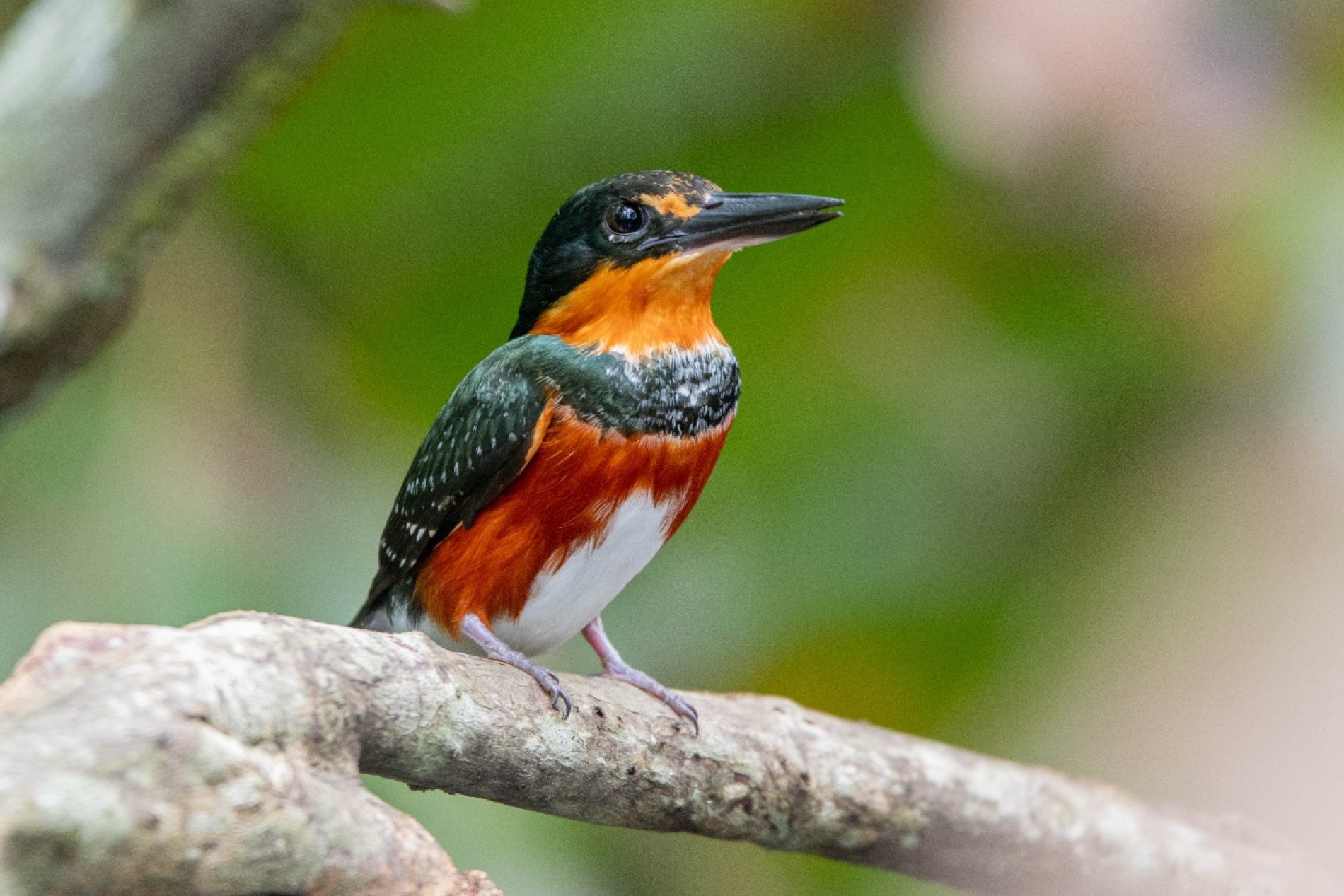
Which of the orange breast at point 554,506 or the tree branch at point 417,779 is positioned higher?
the orange breast at point 554,506

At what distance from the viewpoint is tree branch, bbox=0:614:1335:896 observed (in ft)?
4.76

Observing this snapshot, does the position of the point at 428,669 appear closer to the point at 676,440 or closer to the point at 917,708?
the point at 676,440

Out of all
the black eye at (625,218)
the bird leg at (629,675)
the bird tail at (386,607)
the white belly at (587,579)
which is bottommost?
the bird tail at (386,607)

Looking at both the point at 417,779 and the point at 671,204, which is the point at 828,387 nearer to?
the point at 671,204

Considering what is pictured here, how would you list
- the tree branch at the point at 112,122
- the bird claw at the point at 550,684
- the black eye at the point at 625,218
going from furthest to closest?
the black eye at the point at 625,218, the bird claw at the point at 550,684, the tree branch at the point at 112,122

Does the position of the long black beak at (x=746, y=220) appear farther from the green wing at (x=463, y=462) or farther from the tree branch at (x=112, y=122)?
the tree branch at (x=112, y=122)

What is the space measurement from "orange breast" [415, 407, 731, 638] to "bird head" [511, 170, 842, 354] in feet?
0.59

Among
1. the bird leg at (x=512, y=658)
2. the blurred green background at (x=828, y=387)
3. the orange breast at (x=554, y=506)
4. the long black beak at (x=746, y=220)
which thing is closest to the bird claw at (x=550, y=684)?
the bird leg at (x=512, y=658)

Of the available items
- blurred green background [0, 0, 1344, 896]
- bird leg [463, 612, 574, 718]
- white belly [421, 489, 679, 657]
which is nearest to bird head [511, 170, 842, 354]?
white belly [421, 489, 679, 657]

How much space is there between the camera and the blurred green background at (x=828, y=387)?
3441 mm

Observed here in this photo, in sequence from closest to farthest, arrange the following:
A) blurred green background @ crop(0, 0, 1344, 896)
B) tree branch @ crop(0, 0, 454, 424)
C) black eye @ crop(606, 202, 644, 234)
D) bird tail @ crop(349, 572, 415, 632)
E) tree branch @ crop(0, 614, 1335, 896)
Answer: tree branch @ crop(0, 614, 1335, 896) < tree branch @ crop(0, 0, 454, 424) < black eye @ crop(606, 202, 644, 234) < bird tail @ crop(349, 572, 415, 632) < blurred green background @ crop(0, 0, 1344, 896)

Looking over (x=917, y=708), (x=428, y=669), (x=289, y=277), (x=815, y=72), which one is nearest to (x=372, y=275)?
(x=289, y=277)

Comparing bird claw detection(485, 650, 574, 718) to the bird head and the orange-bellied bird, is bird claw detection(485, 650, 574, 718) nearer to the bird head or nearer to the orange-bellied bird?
the orange-bellied bird

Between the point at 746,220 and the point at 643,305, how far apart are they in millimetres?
247
